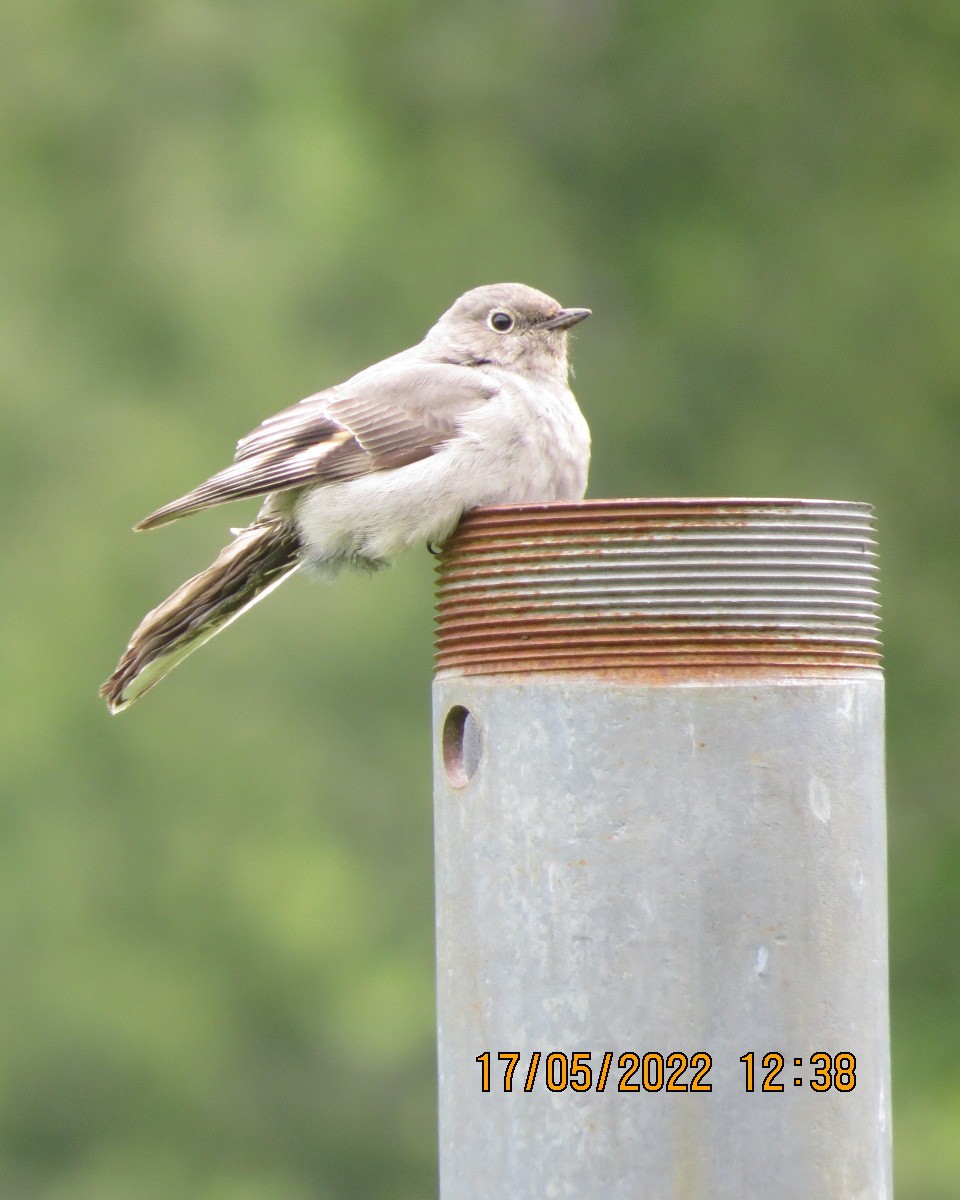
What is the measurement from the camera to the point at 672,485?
15.9 metres

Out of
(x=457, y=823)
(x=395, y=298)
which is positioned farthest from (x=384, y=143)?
(x=457, y=823)

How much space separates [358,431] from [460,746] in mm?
2093

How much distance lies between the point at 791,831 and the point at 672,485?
10.6 metres

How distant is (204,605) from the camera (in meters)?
7.62

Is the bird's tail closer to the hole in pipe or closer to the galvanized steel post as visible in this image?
the hole in pipe

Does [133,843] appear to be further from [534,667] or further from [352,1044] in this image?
[534,667]

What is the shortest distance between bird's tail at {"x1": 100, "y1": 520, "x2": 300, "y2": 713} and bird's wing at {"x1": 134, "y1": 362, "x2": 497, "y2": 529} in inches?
10.2

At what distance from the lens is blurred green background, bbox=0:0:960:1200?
15039mm

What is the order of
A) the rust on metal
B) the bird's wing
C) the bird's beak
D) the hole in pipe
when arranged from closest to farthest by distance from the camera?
1. the rust on metal
2. the hole in pipe
3. the bird's wing
4. the bird's beak

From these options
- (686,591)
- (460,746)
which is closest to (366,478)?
(460,746)

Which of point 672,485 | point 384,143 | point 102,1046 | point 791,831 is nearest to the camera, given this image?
point 791,831

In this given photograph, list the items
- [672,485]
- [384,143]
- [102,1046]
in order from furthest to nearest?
[384,143], [672,485], [102,1046]

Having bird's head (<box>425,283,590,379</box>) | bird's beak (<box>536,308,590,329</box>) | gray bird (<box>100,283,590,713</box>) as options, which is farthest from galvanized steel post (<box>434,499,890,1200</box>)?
bird's beak (<box>536,308,590,329</box>)

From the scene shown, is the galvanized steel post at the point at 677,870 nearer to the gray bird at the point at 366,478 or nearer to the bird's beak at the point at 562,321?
the gray bird at the point at 366,478
